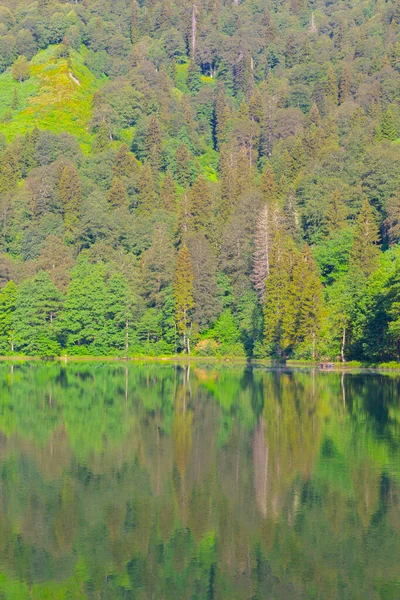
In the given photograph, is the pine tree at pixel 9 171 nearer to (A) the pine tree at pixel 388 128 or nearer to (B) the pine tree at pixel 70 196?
(B) the pine tree at pixel 70 196

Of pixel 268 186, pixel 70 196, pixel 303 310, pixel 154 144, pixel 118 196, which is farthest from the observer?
pixel 154 144

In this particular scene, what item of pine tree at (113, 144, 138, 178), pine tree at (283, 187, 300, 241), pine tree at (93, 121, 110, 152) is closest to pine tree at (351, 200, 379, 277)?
pine tree at (283, 187, 300, 241)

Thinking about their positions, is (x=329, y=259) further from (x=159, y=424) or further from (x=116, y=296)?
(x=159, y=424)

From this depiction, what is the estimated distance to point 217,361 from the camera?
11731 centimetres

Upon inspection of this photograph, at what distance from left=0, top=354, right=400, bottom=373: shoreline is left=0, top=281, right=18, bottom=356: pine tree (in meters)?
3.67

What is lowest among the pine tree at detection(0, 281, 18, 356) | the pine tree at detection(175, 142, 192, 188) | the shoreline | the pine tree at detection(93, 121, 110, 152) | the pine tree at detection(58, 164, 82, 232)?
the shoreline

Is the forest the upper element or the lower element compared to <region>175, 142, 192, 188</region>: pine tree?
lower

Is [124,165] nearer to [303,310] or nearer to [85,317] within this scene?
[85,317]

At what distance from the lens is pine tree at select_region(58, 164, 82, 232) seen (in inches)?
6152

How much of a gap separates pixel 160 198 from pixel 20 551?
143 metres

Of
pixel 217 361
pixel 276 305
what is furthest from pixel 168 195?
pixel 276 305

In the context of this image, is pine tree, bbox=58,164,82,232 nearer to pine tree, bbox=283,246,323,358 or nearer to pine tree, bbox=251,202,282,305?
pine tree, bbox=251,202,282,305

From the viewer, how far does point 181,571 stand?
2348cm

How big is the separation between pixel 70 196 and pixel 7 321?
38318 mm
